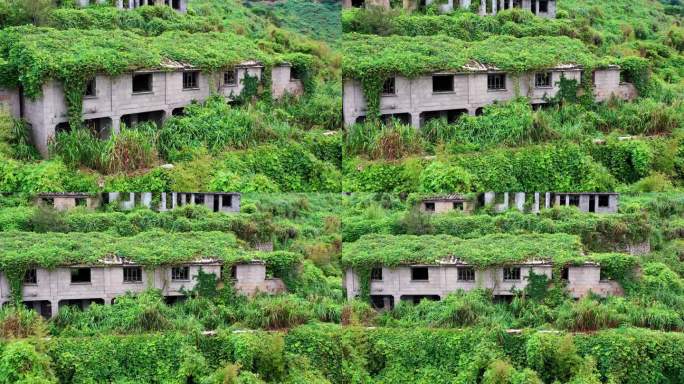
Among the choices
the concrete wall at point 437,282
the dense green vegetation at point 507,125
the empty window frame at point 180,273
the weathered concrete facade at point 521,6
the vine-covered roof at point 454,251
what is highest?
the weathered concrete facade at point 521,6

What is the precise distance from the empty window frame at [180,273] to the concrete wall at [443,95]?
329 centimetres

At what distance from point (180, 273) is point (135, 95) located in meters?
2.52

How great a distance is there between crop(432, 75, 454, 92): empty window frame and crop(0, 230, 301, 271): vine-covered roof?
3.19 meters

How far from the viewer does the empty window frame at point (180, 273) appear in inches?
806

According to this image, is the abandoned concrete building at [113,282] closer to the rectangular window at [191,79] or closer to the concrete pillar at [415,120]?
the rectangular window at [191,79]

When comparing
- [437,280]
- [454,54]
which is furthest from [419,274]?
[454,54]

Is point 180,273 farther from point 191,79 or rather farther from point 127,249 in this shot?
point 191,79

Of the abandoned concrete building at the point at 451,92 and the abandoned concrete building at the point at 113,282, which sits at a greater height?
the abandoned concrete building at the point at 451,92

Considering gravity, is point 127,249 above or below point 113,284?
above

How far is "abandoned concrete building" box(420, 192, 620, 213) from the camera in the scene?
2044cm

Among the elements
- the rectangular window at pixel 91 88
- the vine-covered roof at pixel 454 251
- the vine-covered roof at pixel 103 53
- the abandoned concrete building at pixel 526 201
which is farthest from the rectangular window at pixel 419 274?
the rectangular window at pixel 91 88

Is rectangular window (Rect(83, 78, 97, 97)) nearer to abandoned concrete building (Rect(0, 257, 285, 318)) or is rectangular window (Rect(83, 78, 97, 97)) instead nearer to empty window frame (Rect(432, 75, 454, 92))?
abandoned concrete building (Rect(0, 257, 285, 318))

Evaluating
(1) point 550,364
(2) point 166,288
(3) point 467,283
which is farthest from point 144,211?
(1) point 550,364

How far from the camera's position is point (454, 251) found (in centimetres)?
2045
